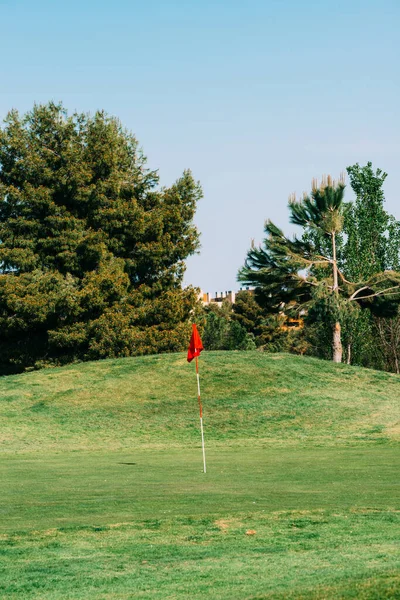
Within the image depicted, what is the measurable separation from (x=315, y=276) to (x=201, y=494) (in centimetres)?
3575

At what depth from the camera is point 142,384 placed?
3319 centimetres

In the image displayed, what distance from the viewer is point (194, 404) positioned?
30828 mm

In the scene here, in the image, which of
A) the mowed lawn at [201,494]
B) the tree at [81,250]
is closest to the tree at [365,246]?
the tree at [81,250]

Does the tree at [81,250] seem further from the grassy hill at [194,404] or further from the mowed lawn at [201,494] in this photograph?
the mowed lawn at [201,494]

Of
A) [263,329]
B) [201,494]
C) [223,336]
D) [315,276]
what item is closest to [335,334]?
[315,276]

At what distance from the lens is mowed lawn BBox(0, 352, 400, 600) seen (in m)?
6.80

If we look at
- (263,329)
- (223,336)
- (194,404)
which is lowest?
(194,404)

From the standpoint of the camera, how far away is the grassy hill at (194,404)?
27.3m

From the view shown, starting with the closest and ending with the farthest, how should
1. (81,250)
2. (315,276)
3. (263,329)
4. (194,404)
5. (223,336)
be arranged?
(194,404) < (81,250) < (315,276) < (223,336) < (263,329)

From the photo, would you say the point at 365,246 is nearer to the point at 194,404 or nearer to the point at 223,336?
the point at 223,336

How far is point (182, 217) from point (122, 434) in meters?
22.0

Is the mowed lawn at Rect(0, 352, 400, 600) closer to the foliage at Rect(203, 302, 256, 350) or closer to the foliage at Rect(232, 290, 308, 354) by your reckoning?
the foliage at Rect(203, 302, 256, 350)

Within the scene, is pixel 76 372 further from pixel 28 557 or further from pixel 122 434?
pixel 28 557

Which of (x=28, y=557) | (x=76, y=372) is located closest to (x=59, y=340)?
(x=76, y=372)
